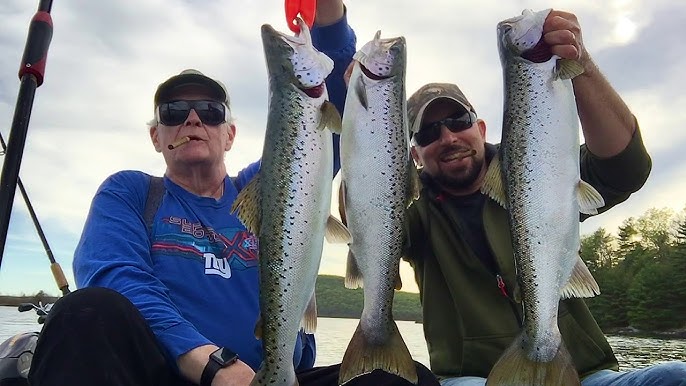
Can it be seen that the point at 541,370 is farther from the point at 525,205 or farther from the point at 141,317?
the point at 141,317

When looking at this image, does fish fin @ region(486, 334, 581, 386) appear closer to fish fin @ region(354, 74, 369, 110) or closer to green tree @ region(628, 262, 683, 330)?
fish fin @ region(354, 74, 369, 110)

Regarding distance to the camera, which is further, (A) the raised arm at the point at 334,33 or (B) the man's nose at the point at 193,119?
(B) the man's nose at the point at 193,119

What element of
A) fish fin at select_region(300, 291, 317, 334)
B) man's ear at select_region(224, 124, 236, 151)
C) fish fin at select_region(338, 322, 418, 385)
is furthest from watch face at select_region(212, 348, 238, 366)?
man's ear at select_region(224, 124, 236, 151)

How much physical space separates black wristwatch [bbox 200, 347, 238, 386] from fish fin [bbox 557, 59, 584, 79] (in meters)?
2.17

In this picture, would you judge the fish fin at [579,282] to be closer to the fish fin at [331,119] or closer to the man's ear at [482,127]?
the fish fin at [331,119]

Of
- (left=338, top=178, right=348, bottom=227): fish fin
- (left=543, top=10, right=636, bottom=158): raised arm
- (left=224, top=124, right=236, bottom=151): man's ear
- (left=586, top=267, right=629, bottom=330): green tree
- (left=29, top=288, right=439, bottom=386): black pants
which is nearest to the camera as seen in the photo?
(left=29, top=288, right=439, bottom=386): black pants

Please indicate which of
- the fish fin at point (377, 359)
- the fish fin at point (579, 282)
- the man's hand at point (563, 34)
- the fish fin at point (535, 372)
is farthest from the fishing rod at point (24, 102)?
the fish fin at point (579, 282)

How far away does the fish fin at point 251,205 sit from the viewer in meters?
3.11

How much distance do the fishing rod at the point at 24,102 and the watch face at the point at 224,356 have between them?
1.40 meters

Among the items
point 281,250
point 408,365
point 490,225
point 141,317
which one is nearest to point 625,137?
point 490,225

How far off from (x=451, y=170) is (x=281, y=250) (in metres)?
1.77

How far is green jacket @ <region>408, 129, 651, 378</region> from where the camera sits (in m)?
4.04

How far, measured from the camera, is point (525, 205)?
316cm

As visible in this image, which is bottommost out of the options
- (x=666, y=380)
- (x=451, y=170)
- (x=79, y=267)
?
(x=666, y=380)
